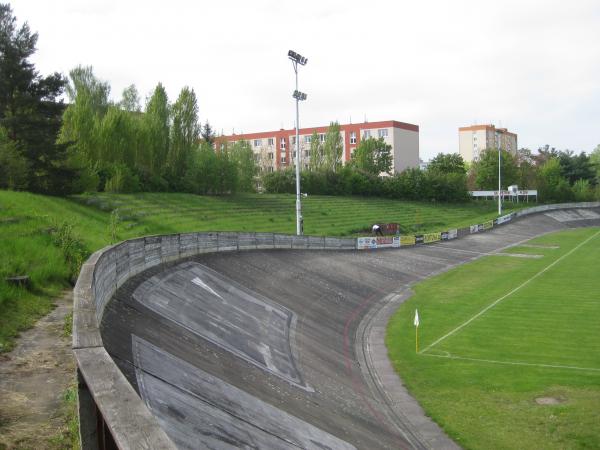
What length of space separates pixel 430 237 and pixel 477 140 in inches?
5563

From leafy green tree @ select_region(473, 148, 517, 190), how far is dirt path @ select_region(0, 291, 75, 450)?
112 meters

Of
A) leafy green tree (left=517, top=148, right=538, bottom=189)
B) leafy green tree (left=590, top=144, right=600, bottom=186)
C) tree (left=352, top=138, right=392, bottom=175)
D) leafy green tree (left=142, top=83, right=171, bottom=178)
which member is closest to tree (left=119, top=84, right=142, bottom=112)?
leafy green tree (left=142, top=83, right=171, bottom=178)

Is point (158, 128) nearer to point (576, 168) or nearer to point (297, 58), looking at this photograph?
point (297, 58)

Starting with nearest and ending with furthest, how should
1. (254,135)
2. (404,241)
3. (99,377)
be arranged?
(99,377) → (404,241) → (254,135)

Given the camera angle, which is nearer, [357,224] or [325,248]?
[325,248]

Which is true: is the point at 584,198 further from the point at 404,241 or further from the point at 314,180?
the point at 404,241

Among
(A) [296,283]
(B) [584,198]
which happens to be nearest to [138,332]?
(A) [296,283]

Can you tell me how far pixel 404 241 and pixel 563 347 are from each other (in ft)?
108

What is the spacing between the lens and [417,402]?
803 inches

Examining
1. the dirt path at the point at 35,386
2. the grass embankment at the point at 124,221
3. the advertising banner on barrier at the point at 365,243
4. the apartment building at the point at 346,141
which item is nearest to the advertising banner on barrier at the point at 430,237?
the grass embankment at the point at 124,221

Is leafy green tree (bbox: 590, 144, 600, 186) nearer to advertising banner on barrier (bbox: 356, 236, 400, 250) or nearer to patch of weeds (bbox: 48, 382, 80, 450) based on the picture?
advertising banner on barrier (bbox: 356, 236, 400, 250)

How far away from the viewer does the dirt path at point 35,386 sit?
24.0 feet

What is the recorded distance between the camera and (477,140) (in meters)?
192

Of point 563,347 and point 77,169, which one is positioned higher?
point 77,169
